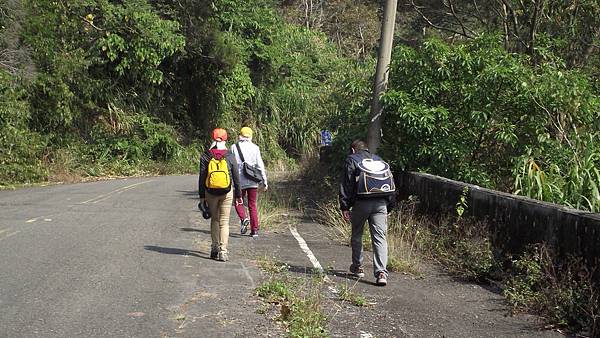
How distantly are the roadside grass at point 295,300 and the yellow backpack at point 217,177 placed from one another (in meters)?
1.23

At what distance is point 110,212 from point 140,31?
15607mm

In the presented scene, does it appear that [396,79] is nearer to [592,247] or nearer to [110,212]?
[110,212]

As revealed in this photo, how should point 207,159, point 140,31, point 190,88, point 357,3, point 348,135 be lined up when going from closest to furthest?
1. point 207,159
2. point 348,135
3. point 140,31
4. point 190,88
5. point 357,3

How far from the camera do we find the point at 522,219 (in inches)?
332

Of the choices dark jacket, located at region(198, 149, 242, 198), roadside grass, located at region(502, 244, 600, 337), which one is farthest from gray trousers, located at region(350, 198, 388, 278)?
dark jacket, located at region(198, 149, 242, 198)

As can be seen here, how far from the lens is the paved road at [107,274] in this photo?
6.09 metres

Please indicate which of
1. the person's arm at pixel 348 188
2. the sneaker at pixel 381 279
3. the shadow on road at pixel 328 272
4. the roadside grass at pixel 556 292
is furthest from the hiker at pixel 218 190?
the roadside grass at pixel 556 292

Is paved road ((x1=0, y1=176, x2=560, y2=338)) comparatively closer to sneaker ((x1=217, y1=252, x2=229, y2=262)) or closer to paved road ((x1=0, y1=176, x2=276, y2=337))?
paved road ((x1=0, y1=176, x2=276, y2=337))

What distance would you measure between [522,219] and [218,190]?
3.92 meters

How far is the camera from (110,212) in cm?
1367

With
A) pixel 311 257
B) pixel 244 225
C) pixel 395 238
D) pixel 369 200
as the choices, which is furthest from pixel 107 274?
pixel 395 238

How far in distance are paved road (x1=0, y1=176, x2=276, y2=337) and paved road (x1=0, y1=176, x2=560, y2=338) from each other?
0.04 ft

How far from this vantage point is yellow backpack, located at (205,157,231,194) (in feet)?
29.5

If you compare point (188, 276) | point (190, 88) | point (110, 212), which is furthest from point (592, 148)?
point (190, 88)
